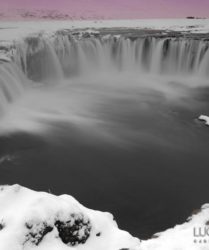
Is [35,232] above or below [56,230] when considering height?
above

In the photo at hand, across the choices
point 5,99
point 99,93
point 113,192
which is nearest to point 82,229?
point 113,192

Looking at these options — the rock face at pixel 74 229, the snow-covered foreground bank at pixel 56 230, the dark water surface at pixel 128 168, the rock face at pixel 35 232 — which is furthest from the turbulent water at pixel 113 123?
the rock face at pixel 35 232

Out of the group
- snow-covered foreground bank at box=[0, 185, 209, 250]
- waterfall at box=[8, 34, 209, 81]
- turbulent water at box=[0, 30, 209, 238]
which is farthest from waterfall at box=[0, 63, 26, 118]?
snow-covered foreground bank at box=[0, 185, 209, 250]

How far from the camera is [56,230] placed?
4422 millimetres

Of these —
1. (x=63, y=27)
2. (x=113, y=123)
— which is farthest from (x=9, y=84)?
(x=63, y=27)

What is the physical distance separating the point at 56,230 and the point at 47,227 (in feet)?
0.45

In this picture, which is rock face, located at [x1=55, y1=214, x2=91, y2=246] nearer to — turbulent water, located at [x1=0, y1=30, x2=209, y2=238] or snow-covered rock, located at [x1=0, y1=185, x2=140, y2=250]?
snow-covered rock, located at [x1=0, y1=185, x2=140, y2=250]

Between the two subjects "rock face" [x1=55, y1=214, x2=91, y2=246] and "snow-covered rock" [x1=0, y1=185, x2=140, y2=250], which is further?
"rock face" [x1=55, y1=214, x2=91, y2=246]

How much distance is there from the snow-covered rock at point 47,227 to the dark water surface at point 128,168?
8.52 feet

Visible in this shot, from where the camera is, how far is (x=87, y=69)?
2453 centimetres

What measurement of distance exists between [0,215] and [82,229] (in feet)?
3.54

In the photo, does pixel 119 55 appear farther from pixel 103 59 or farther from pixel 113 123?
pixel 113 123

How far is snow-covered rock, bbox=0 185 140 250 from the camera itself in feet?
13.7

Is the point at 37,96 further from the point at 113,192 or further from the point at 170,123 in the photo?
the point at 113,192
